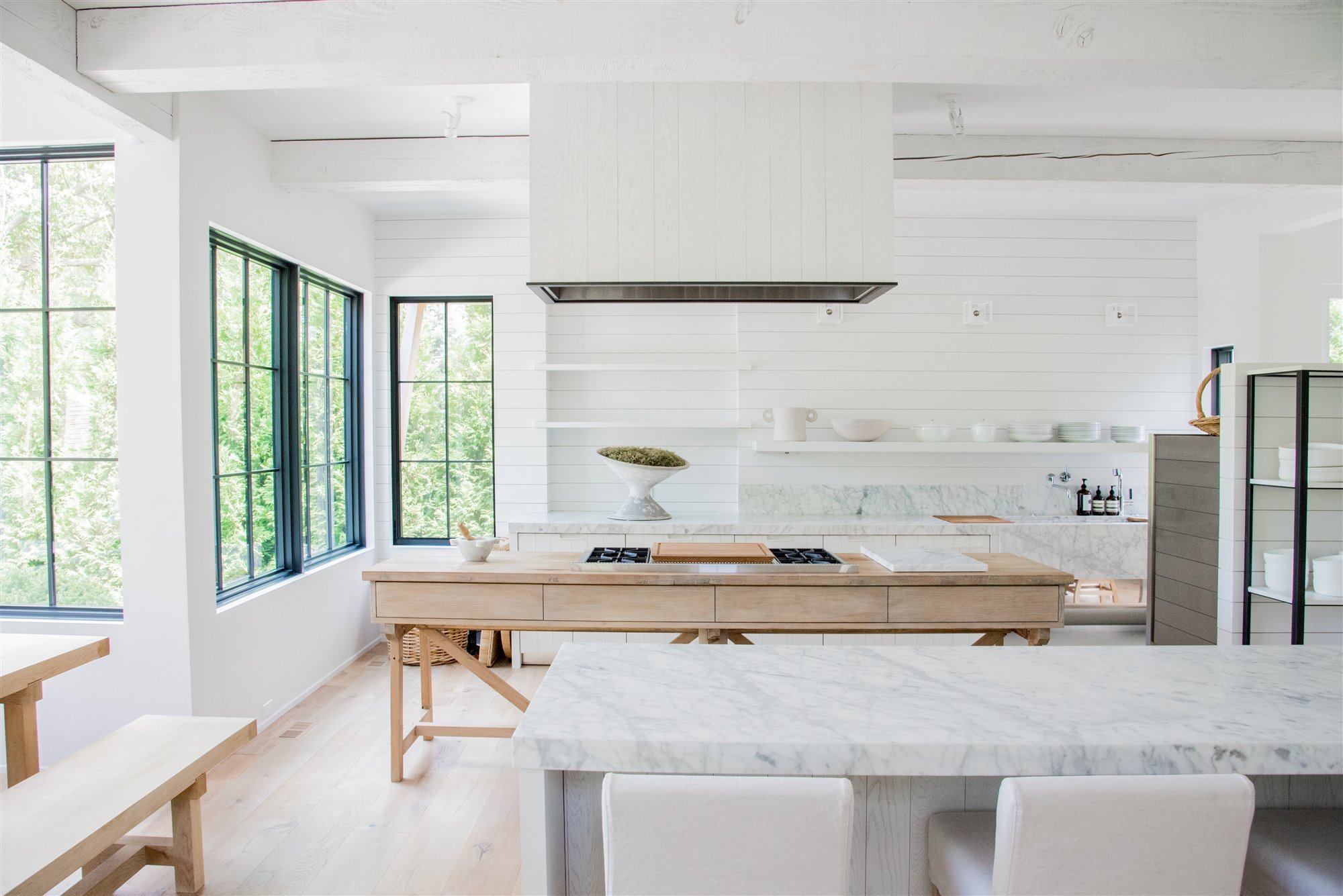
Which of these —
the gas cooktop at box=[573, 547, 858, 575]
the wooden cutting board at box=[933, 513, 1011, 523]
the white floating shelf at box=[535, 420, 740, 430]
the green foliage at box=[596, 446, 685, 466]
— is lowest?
the wooden cutting board at box=[933, 513, 1011, 523]

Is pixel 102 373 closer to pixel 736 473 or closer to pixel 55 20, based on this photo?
pixel 55 20

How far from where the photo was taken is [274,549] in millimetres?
4043

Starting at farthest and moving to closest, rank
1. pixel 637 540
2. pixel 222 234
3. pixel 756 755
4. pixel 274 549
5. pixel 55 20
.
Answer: pixel 637 540 → pixel 274 549 → pixel 222 234 → pixel 55 20 → pixel 756 755

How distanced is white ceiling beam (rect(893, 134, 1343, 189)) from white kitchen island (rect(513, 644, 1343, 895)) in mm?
2588

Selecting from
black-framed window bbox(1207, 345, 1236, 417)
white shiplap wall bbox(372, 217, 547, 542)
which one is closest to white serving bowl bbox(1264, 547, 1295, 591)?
black-framed window bbox(1207, 345, 1236, 417)

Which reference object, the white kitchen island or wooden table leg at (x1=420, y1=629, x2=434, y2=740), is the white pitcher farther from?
the white kitchen island

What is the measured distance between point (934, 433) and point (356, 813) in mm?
3760

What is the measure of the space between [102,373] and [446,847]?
7.75ft

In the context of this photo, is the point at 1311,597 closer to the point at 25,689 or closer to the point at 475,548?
the point at 475,548

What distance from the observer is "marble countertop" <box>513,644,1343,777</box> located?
125 cm

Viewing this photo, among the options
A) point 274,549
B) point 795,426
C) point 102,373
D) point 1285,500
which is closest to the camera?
point 1285,500

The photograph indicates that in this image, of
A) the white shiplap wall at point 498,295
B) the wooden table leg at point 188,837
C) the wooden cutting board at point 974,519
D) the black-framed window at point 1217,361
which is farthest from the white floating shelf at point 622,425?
the black-framed window at point 1217,361

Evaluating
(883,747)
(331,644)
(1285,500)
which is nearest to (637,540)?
(331,644)

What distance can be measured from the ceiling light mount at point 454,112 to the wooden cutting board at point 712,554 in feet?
6.72
